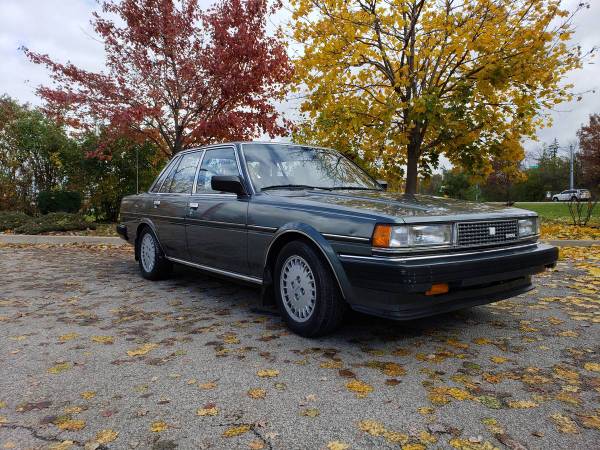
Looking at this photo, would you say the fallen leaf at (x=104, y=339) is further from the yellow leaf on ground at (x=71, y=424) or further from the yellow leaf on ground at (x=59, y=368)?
the yellow leaf on ground at (x=71, y=424)

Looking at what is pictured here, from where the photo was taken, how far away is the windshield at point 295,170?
4371 mm

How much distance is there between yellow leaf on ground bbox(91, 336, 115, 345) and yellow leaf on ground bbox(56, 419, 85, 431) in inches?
49.9

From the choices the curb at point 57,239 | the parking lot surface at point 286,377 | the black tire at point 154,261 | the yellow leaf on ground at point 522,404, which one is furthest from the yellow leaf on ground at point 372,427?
the curb at point 57,239

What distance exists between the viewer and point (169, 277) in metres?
6.20

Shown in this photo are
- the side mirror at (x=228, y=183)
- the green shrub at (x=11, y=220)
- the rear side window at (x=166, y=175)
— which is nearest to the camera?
the side mirror at (x=228, y=183)

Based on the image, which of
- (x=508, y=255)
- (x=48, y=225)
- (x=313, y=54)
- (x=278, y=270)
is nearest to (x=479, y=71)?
(x=313, y=54)

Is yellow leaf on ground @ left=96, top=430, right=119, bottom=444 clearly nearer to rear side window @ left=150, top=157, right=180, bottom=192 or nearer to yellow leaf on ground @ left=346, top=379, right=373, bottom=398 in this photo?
yellow leaf on ground @ left=346, top=379, right=373, bottom=398

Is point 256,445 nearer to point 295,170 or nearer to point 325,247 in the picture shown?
point 325,247

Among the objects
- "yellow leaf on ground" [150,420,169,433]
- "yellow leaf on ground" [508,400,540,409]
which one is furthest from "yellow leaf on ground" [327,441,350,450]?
"yellow leaf on ground" [508,400,540,409]

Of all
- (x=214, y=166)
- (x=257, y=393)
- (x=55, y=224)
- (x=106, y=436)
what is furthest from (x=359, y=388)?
(x=55, y=224)

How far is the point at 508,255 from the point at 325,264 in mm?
1365

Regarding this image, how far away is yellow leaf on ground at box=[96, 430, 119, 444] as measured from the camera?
2.20 meters

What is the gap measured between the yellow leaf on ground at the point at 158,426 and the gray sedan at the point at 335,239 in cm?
142

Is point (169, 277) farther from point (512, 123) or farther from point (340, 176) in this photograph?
point (512, 123)
